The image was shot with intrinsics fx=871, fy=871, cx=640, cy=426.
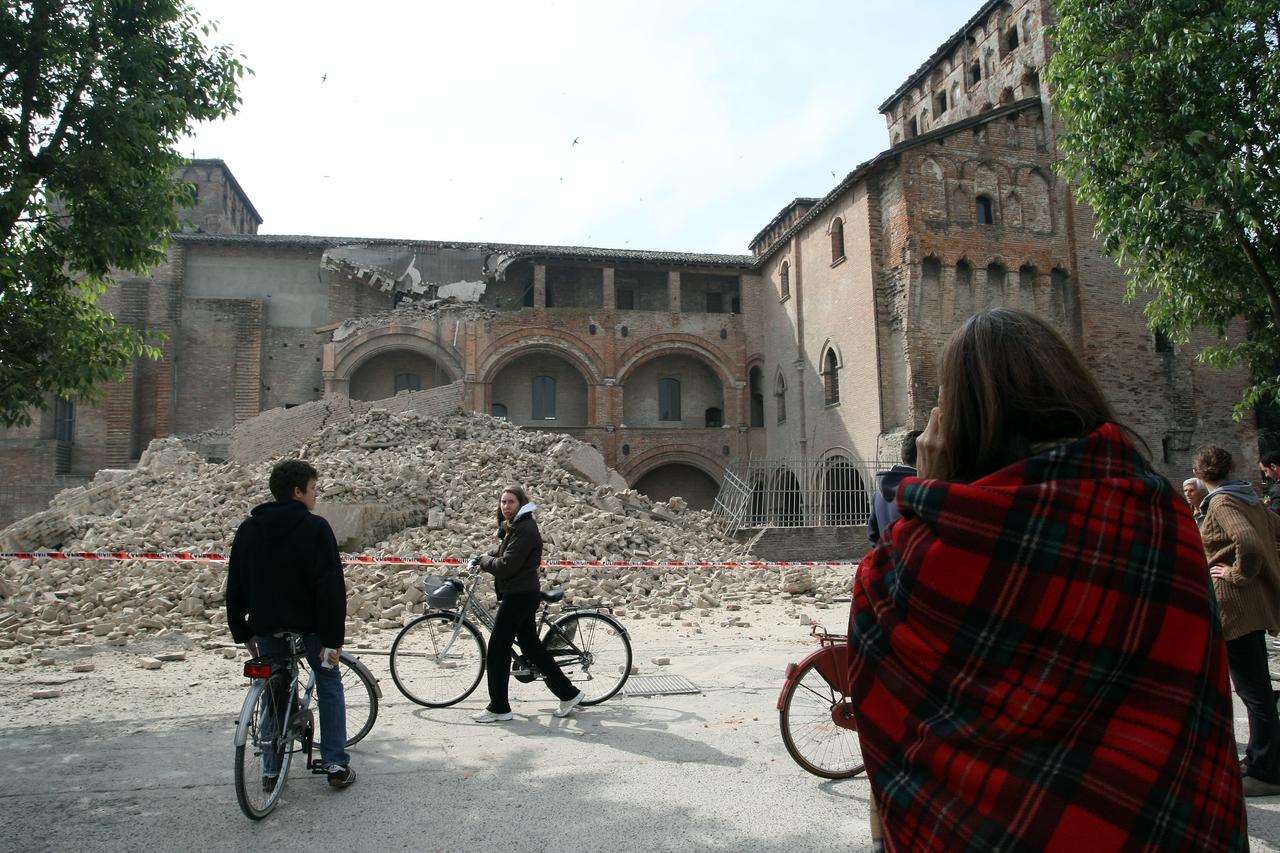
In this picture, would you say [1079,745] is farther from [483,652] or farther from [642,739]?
[483,652]

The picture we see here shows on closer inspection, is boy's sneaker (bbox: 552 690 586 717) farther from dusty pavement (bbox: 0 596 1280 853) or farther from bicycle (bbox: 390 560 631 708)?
bicycle (bbox: 390 560 631 708)

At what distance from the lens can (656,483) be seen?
28375 mm

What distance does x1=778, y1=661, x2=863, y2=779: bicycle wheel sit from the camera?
4.39m

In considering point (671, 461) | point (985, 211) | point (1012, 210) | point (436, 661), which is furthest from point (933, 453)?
point (671, 461)

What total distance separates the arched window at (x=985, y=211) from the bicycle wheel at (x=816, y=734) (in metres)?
20.1

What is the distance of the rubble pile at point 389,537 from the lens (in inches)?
378

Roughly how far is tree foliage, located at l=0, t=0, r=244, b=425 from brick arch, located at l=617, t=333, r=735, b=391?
20.7 m

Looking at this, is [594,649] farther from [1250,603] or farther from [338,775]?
[1250,603]

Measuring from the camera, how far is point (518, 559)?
552 cm

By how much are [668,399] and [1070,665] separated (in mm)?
27855

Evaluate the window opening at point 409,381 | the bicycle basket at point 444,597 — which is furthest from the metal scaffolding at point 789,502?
the window opening at point 409,381

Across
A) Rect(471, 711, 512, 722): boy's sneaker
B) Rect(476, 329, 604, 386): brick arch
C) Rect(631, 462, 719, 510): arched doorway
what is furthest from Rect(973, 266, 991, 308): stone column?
Rect(471, 711, 512, 722): boy's sneaker

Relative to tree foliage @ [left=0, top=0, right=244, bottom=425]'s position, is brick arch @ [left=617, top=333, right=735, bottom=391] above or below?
above

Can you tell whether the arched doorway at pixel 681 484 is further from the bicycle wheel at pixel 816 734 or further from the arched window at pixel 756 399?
the bicycle wheel at pixel 816 734
